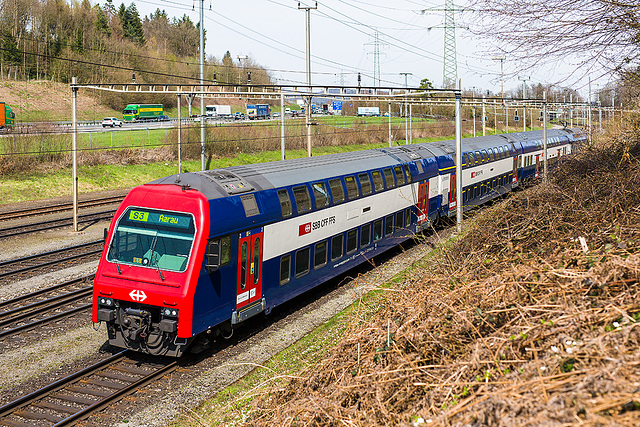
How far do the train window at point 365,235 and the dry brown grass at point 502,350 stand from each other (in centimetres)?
870

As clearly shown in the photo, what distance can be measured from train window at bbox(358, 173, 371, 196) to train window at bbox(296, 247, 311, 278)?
3.48 metres

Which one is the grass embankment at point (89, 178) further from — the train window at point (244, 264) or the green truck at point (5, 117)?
the train window at point (244, 264)

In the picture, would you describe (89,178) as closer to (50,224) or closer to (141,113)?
(50,224)

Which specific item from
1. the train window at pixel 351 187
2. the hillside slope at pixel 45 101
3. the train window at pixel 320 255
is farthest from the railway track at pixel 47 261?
the hillside slope at pixel 45 101

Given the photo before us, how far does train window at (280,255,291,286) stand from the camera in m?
13.6

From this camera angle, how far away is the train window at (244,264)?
12.1 m

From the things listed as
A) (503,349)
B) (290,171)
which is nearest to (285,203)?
(290,171)

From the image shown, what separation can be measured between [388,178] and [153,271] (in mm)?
9992

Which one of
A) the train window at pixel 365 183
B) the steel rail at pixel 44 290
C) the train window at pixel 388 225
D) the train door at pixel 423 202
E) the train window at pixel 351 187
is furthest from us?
the train door at pixel 423 202

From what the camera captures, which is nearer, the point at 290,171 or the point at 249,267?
the point at 249,267

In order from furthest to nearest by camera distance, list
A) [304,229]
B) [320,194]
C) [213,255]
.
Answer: [320,194], [304,229], [213,255]

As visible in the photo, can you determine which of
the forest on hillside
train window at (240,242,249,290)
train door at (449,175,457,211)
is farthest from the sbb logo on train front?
the forest on hillside

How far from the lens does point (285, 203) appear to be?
13.8 m

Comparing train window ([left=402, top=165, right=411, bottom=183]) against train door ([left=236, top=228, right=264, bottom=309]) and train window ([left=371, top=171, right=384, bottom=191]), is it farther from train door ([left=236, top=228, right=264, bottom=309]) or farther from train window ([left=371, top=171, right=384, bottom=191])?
train door ([left=236, top=228, right=264, bottom=309])
